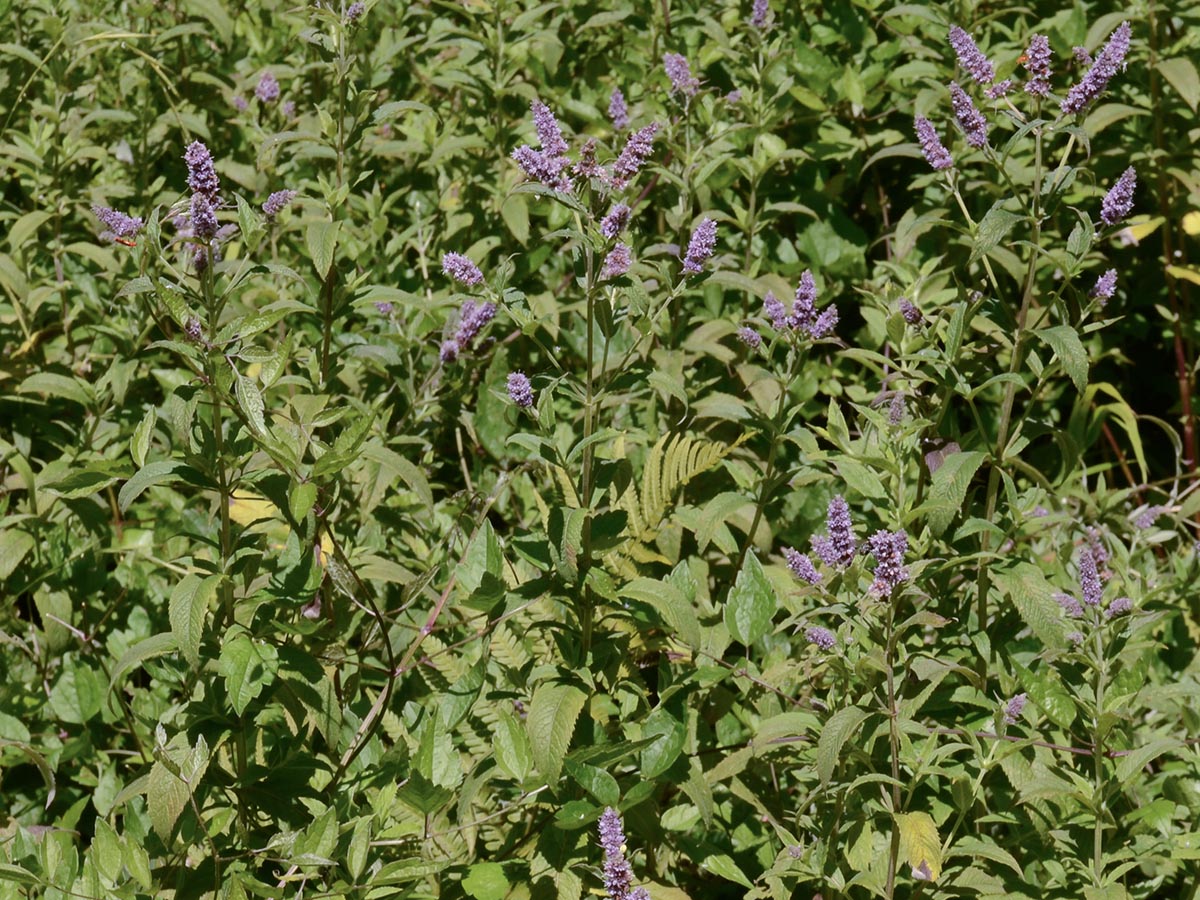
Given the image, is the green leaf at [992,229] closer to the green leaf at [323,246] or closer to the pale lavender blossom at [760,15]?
the green leaf at [323,246]

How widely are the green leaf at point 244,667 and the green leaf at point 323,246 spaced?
0.90 m

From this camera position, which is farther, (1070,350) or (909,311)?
(909,311)

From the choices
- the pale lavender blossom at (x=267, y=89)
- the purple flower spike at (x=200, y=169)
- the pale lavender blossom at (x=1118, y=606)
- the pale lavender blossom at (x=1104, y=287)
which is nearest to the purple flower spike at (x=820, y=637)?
the pale lavender blossom at (x=1118, y=606)

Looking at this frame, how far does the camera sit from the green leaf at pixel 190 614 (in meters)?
2.67

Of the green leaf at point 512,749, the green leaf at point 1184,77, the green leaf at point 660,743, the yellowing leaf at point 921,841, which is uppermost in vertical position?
the green leaf at point 1184,77

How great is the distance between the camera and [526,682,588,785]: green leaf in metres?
2.83

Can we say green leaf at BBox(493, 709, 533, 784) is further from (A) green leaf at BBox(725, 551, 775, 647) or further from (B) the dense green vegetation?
(A) green leaf at BBox(725, 551, 775, 647)

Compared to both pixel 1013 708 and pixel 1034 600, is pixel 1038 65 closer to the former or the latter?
pixel 1034 600

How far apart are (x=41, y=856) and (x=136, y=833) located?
48 centimetres

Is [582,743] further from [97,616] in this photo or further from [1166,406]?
[1166,406]

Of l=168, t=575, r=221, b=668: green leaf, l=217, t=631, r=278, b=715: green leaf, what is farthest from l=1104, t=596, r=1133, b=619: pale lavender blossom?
l=168, t=575, r=221, b=668: green leaf

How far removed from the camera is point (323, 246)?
3.21 m

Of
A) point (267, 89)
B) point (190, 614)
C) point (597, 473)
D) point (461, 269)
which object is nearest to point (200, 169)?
point (461, 269)

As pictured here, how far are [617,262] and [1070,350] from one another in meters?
0.99
